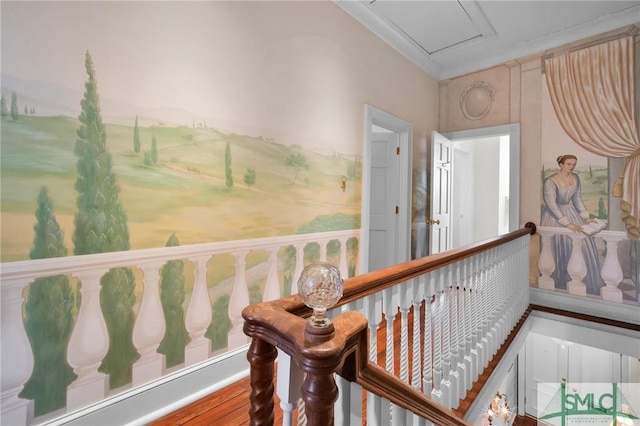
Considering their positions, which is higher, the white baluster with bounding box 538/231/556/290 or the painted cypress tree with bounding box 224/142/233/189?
the painted cypress tree with bounding box 224/142/233/189

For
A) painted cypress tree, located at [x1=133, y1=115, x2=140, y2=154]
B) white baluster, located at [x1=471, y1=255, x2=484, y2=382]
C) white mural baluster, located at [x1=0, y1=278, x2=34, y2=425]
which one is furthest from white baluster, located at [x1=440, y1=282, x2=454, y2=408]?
white mural baluster, located at [x1=0, y1=278, x2=34, y2=425]

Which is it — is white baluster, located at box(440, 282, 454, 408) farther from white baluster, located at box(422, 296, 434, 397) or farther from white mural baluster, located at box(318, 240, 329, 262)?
white mural baluster, located at box(318, 240, 329, 262)

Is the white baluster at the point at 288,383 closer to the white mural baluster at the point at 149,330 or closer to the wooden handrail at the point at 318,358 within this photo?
the wooden handrail at the point at 318,358

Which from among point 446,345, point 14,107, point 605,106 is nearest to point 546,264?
point 605,106

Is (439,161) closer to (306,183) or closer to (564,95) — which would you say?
(564,95)

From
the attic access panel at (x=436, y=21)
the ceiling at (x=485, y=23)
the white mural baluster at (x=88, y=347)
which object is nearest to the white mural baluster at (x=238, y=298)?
the white mural baluster at (x=88, y=347)

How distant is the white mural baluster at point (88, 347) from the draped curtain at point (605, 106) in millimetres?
4209

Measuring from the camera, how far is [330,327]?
56 cm

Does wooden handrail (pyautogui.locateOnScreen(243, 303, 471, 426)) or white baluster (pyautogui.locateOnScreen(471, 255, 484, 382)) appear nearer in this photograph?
wooden handrail (pyautogui.locateOnScreen(243, 303, 471, 426))

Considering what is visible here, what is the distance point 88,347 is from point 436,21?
3.68m

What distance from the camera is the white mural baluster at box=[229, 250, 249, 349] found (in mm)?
1939

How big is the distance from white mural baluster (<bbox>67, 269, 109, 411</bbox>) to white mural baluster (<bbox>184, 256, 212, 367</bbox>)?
400 millimetres

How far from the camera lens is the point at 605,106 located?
2994mm

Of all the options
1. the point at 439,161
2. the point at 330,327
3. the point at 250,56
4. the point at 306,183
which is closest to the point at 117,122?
the point at 250,56
